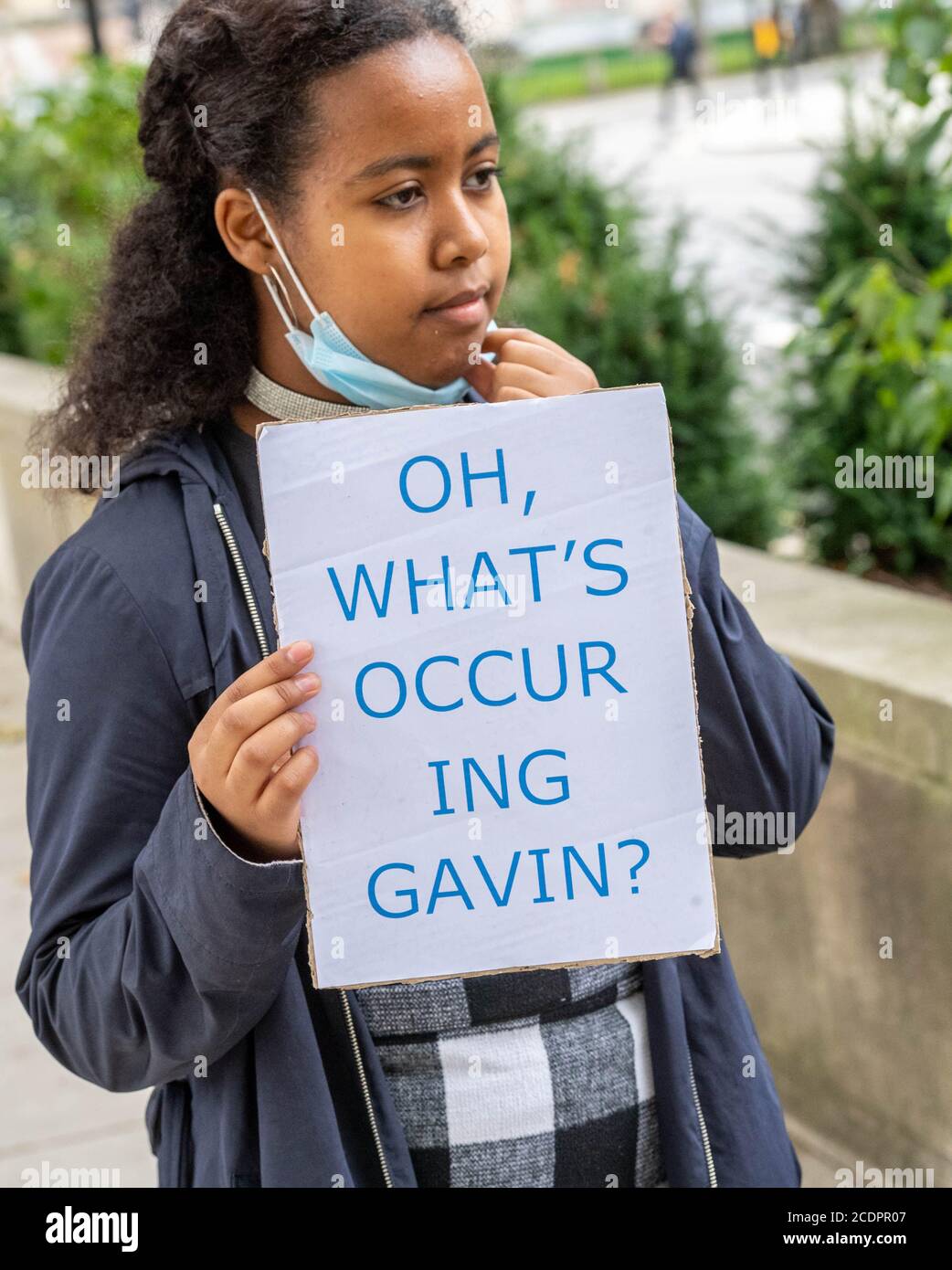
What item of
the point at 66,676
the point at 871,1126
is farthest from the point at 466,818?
the point at 871,1126

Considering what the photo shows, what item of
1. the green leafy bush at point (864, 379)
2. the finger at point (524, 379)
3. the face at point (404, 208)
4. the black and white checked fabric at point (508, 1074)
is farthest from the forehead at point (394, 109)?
the green leafy bush at point (864, 379)

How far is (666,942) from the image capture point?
1530mm

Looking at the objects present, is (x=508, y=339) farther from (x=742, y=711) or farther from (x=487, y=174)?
(x=742, y=711)

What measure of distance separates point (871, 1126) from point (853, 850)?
1.83 feet

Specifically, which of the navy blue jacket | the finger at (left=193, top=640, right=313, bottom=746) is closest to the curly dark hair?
the navy blue jacket

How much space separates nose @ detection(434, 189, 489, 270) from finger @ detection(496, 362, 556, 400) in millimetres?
122

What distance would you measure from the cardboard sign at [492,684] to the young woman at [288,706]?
0.06 m

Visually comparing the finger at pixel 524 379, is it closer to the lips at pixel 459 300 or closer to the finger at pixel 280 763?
the lips at pixel 459 300

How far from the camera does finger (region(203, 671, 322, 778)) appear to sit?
1391 mm

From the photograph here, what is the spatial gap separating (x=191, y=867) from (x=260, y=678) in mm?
180

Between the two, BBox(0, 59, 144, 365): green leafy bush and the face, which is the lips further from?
BBox(0, 59, 144, 365): green leafy bush

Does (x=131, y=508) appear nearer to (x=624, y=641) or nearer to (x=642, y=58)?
(x=624, y=641)

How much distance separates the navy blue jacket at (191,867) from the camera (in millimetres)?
1496

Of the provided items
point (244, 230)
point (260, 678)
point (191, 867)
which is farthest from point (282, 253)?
point (191, 867)
